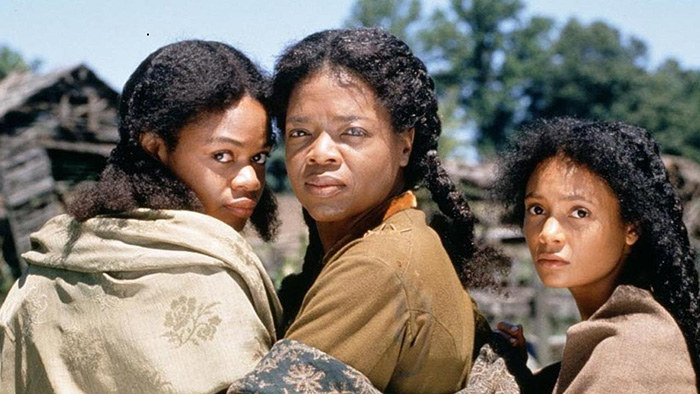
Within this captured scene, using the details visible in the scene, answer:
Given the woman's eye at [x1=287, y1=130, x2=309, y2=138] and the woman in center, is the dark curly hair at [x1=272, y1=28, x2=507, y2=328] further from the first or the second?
the woman's eye at [x1=287, y1=130, x2=309, y2=138]

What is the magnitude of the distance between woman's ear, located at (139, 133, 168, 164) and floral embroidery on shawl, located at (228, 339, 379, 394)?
845mm

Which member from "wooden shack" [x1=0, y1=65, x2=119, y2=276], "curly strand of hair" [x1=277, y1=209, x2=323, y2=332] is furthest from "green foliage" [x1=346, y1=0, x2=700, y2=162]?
"curly strand of hair" [x1=277, y1=209, x2=323, y2=332]

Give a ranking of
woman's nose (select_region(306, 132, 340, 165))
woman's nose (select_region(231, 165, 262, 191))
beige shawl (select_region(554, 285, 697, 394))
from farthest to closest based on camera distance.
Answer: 1. woman's nose (select_region(231, 165, 262, 191))
2. woman's nose (select_region(306, 132, 340, 165))
3. beige shawl (select_region(554, 285, 697, 394))

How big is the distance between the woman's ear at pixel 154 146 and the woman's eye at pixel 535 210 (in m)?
1.13

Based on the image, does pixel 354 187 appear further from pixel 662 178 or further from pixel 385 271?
pixel 662 178

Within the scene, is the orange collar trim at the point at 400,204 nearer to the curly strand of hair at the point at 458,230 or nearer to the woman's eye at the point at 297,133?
the curly strand of hair at the point at 458,230

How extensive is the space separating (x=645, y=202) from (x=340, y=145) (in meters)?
0.90

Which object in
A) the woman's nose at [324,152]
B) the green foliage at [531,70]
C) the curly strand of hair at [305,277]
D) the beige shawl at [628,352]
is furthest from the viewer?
the green foliage at [531,70]

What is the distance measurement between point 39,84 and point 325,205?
13.4 metres

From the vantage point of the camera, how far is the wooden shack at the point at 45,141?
14.5 meters

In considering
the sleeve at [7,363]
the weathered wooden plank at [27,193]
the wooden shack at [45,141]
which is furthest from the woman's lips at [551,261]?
the weathered wooden plank at [27,193]

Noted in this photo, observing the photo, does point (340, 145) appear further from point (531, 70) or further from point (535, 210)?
point (531, 70)

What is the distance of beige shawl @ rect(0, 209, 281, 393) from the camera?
2.37m

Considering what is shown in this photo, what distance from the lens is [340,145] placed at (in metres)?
2.59
